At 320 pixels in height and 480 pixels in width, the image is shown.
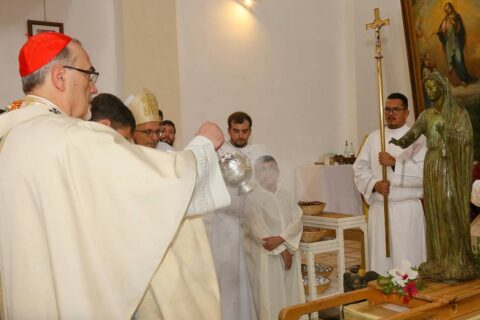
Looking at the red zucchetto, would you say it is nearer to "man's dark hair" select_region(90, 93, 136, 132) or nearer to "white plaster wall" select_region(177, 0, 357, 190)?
"man's dark hair" select_region(90, 93, 136, 132)

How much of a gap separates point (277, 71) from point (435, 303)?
651 centimetres

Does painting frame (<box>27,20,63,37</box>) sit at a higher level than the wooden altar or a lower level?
higher

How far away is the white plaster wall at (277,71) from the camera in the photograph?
7.81m

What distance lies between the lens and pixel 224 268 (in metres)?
4.62

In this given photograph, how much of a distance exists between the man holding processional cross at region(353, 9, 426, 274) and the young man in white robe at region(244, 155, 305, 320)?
3.59ft

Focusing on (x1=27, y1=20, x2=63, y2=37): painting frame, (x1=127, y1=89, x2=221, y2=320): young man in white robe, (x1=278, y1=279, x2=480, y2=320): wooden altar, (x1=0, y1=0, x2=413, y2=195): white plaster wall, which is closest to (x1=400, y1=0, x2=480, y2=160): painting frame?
(x1=0, y1=0, x2=413, y2=195): white plaster wall

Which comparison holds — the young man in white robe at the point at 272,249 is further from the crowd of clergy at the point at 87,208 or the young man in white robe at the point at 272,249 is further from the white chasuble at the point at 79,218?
the white chasuble at the point at 79,218

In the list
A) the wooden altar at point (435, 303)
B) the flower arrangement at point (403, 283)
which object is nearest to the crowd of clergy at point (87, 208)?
the wooden altar at point (435, 303)

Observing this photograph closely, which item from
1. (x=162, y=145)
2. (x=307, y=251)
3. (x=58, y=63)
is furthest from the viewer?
(x=307, y=251)

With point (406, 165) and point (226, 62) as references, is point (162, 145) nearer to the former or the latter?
point (406, 165)

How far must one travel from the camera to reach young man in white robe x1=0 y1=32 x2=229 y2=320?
A: 1.89 meters

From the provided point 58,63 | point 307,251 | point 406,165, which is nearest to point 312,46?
point 406,165

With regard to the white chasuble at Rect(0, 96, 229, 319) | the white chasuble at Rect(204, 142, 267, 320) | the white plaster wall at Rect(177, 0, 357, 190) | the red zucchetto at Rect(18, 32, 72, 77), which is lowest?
the white chasuble at Rect(204, 142, 267, 320)

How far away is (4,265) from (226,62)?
6.51 m
